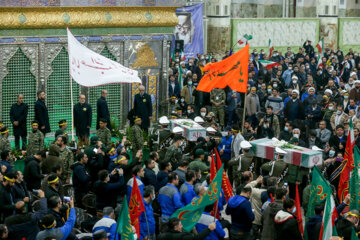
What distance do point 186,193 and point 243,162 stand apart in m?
3.63

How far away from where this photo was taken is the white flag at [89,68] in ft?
59.1

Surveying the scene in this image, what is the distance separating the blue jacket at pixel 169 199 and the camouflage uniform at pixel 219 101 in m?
11.5

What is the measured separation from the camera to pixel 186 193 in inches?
503

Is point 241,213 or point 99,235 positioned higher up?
point 99,235

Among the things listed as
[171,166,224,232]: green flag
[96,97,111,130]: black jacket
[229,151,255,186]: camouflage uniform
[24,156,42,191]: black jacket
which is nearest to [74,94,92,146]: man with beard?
[96,97,111,130]: black jacket

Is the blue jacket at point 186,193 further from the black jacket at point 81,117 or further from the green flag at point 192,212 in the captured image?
the black jacket at point 81,117

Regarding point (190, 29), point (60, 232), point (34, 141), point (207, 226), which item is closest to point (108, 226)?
point (60, 232)

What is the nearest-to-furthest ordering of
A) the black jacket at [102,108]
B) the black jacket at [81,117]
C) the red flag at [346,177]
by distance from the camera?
the red flag at [346,177], the black jacket at [81,117], the black jacket at [102,108]

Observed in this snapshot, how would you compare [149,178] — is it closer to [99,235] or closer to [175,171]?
[175,171]

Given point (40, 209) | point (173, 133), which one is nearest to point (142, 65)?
point (173, 133)

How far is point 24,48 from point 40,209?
10596 millimetres

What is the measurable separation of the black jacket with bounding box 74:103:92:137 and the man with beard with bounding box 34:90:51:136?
79 cm

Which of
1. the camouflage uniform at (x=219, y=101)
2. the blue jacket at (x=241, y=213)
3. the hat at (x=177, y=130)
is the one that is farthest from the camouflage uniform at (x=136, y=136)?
the blue jacket at (x=241, y=213)

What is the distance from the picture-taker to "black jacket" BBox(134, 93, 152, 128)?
2159 cm
